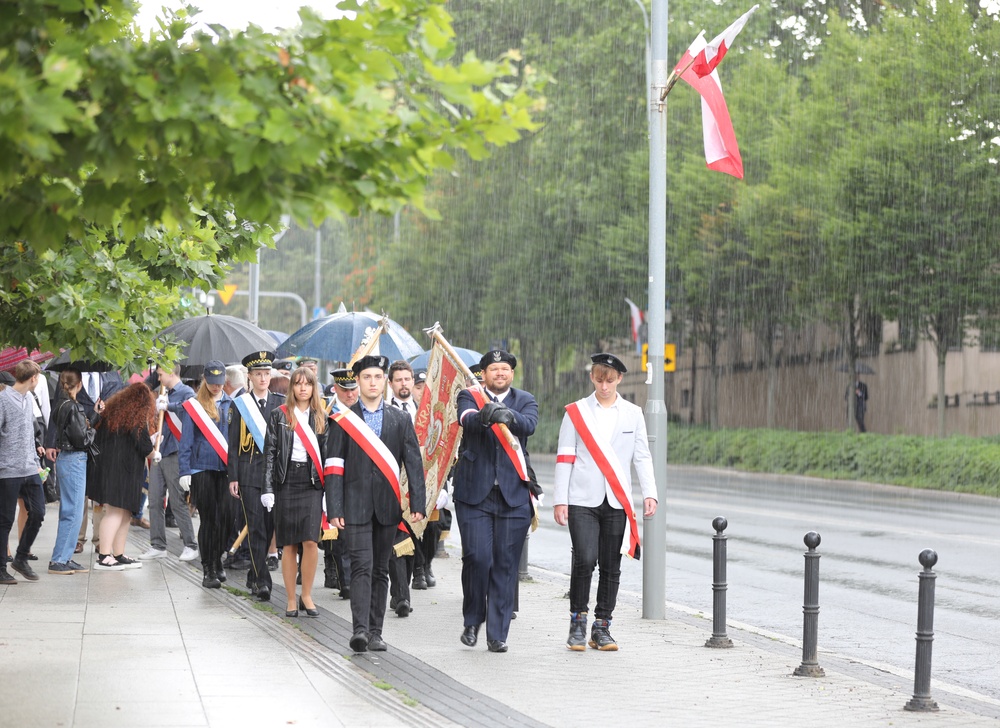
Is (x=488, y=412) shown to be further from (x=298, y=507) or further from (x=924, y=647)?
(x=924, y=647)

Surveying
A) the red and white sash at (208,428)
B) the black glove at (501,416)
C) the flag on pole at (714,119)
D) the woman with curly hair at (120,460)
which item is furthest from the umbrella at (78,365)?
the flag on pole at (714,119)

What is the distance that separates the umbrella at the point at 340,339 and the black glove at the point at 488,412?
623 cm

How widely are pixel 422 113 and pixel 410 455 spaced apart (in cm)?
459

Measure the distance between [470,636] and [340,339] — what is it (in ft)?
22.6

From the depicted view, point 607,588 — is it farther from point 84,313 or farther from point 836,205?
point 836,205

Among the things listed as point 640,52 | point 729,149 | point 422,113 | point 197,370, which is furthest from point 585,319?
point 422,113

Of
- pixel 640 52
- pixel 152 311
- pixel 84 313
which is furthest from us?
pixel 640 52

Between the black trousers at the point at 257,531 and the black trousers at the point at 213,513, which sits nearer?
the black trousers at the point at 257,531

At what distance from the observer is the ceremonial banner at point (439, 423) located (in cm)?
1098

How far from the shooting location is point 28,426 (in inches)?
477

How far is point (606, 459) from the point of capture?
9.35 metres

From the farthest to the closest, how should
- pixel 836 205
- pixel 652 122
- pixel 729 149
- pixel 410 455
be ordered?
1. pixel 836 205
2. pixel 729 149
3. pixel 652 122
4. pixel 410 455

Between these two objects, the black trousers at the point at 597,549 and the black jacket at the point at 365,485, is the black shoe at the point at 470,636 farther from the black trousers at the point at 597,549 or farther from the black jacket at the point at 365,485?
the black jacket at the point at 365,485

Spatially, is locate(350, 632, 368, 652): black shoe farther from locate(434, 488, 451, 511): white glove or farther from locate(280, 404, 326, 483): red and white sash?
locate(434, 488, 451, 511): white glove
